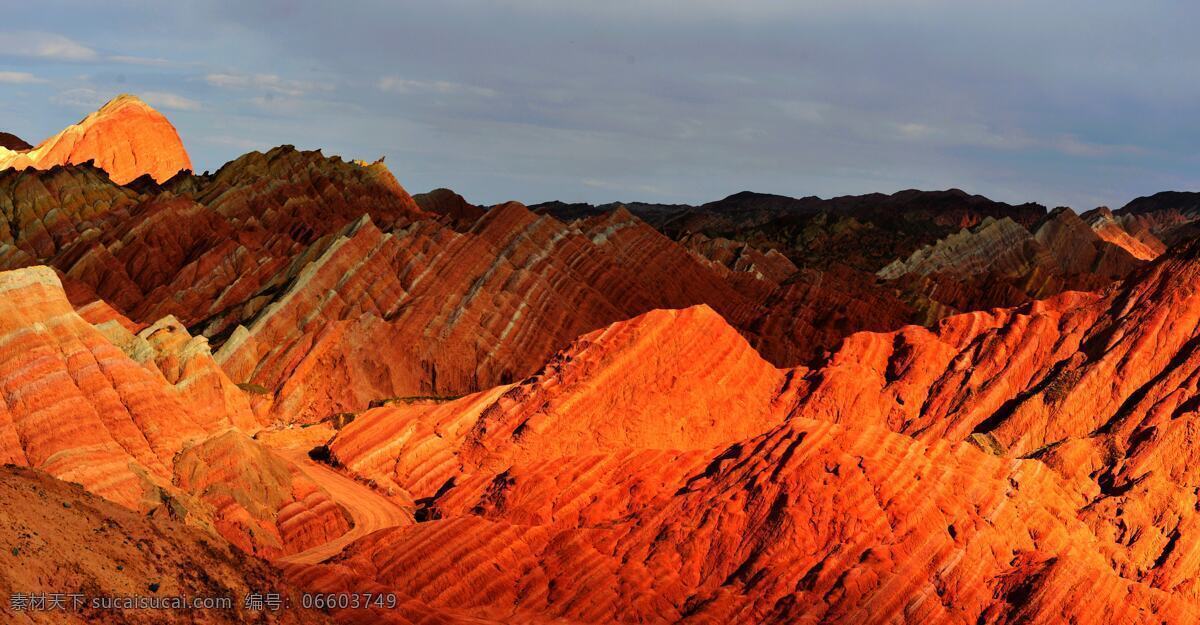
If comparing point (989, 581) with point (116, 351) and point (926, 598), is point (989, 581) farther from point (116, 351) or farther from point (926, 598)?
point (116, 351)

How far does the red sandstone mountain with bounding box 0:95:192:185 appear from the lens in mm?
153500

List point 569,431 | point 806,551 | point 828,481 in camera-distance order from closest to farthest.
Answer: point 806,551 → point 828,481 → point 569,431

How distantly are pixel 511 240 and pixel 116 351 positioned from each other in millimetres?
44091

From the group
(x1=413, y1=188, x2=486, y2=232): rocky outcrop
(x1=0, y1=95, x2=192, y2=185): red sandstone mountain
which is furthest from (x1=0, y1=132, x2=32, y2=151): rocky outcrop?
(x1=413, y1=188, x2=486, y2=232): rocky outcrop

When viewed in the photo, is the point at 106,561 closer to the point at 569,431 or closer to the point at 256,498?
the point at 256,498

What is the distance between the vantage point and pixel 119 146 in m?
159

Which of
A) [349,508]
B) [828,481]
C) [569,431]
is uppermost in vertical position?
[828,481]

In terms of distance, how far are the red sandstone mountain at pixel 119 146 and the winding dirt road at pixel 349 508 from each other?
311 ft

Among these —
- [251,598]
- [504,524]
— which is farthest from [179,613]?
[504,524]

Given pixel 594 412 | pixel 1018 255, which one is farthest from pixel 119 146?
pixel 594 412

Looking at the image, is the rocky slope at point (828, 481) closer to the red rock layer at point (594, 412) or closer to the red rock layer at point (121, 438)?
the red rock layer at point (594, 412)

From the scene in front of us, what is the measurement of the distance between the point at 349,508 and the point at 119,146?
111m

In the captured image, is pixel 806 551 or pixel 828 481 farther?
pixel 828 481

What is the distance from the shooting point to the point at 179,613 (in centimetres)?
3206
